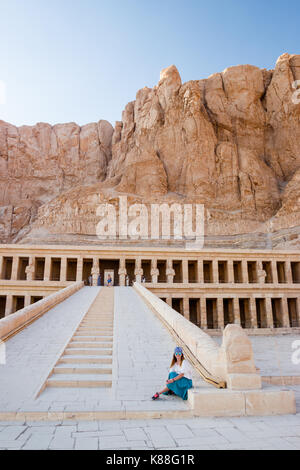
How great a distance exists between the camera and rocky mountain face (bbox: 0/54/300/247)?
43.4 metres

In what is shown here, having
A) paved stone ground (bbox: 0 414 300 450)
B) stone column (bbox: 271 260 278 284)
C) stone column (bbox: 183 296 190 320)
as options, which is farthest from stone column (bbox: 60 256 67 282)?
paved stone ground (bbox: 0 414 300 450)

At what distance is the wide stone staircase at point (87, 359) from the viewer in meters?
6.27

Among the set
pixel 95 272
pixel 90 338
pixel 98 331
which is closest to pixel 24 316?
pixel 98 331

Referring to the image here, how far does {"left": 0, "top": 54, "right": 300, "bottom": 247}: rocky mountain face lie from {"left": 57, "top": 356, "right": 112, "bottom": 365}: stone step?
34423mm

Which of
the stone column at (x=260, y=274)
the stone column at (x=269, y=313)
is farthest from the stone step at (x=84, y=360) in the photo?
the stone column at (x=260, y=274)

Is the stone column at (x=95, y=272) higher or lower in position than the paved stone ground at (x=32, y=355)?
higher

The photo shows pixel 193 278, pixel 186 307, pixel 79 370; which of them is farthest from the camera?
pixel 193 278

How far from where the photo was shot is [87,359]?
292 inches

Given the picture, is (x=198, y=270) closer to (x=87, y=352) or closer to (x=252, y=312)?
(x=252, y=312)

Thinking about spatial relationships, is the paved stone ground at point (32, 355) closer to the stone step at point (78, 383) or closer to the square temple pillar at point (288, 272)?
the stone step at point (78, 383)

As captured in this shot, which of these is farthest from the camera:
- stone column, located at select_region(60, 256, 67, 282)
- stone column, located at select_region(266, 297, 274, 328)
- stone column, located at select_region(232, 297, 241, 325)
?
stone column, located at select_region(60, 256, 67, 282)

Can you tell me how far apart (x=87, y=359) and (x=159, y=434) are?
11.6ft

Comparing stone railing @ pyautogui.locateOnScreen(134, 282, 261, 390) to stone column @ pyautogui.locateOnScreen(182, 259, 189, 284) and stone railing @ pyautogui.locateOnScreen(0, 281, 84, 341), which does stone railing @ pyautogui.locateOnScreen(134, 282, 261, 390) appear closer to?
stone railing @ pyautogui.locateOnScreen(0, 281, 84, 341)

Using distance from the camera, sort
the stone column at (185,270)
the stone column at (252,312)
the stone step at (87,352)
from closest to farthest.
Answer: the stone step at (87,352)
the stone column at (252,312)
the stone column at (185,270)
